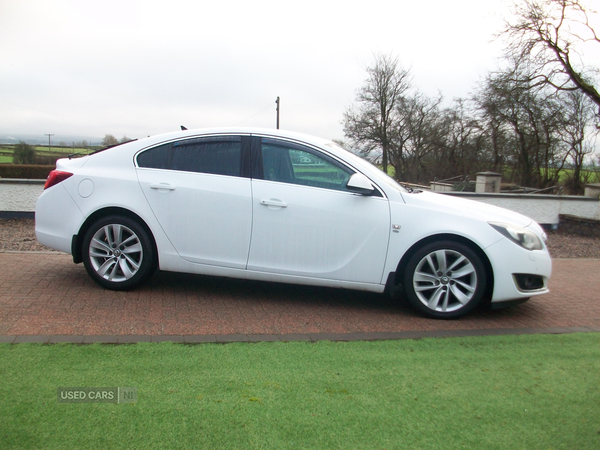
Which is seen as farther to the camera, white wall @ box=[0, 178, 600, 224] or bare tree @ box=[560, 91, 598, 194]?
bare tree @ box=[560, 91, 598, 194]

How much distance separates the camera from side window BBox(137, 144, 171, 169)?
5.28 m

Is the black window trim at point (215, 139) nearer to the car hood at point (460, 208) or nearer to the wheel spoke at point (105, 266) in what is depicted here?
the wheel spoke at point (105, 266)

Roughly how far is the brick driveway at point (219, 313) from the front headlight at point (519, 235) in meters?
0.76

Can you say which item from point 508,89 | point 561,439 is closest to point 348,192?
point 561,439

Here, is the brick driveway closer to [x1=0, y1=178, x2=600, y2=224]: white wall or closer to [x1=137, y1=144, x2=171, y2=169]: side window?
[x1=137, y1=144, x2=171, y2=169]: side window

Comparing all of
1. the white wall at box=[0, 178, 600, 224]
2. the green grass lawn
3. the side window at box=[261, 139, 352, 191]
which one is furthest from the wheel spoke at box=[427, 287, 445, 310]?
the white wall at box=[0, 178, 600, 224]

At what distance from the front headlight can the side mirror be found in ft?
3.90

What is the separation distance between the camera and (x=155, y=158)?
5309mm

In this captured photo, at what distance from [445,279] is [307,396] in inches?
88.3

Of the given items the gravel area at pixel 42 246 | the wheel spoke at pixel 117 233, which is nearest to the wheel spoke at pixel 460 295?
the wheel spoke at pixel 117 233

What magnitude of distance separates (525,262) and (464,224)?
0.67 m

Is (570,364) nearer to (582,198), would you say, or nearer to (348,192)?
(348,192)

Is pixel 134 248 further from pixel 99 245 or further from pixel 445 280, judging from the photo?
pixel 445 280

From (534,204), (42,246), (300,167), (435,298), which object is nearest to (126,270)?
(300,167)
